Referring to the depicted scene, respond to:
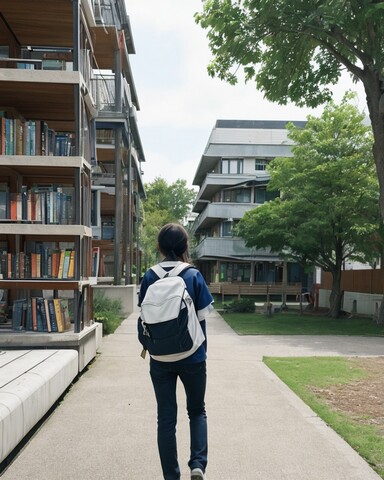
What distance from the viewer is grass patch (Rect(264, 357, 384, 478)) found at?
198 inches

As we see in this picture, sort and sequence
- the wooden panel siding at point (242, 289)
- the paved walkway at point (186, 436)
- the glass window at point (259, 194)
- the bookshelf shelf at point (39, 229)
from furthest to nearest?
the glass window at point (259, 194)
the wooden panel siding at point (242, 289)
the bookshelf shelf at point (39, 229)
the paved walkway at point (186, 436)

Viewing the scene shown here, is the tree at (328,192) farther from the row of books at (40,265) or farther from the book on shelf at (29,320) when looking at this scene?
the book on shelf at (29,320)

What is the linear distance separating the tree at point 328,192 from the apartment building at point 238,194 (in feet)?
58.4

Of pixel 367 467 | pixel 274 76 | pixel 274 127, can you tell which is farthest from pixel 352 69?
pixel 274 127

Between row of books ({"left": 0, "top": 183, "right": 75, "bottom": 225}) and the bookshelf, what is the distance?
0.6 inches

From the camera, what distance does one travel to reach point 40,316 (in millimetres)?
8039

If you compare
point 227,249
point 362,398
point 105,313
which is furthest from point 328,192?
point 227,249

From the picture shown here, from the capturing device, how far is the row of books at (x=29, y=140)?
8016 mm

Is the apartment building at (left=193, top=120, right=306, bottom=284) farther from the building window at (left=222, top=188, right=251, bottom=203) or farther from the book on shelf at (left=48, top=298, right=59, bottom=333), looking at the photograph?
the book on shelf at (left=48, top=298, right=59, bottom=333)

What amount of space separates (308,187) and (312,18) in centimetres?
1381

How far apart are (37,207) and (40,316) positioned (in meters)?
1.55

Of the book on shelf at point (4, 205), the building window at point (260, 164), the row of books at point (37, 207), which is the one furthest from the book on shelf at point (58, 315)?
the building window at point (260, 164)

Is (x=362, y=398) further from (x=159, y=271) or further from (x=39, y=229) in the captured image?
(x=39, y=229)

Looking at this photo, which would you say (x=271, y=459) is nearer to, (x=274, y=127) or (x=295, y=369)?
(x=295, y=369)
